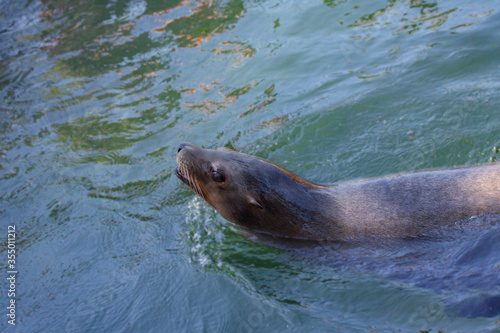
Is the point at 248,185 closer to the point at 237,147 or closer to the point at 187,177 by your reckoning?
the point at 187,177

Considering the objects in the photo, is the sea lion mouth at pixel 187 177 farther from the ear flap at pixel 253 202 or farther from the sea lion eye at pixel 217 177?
the ear flap at pixel 253 202

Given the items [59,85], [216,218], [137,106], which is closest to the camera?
[216,218]

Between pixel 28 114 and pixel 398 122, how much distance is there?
6.91 metres

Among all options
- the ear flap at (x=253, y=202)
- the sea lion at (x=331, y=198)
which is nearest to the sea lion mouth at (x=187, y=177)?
the sea lion at (x=331, y=198)

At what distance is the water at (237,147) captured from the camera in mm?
4305

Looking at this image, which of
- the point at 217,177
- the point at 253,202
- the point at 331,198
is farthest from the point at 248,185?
the point at 331,198

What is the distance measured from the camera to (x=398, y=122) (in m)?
6.51

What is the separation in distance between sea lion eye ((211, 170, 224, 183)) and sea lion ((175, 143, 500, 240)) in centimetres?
1

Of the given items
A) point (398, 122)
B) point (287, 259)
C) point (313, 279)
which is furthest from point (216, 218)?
point (398, 122)

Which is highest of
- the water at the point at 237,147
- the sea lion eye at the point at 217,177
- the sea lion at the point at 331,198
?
the sea lion eye at the point at 217,177

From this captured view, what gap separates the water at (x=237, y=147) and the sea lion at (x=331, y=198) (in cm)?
19

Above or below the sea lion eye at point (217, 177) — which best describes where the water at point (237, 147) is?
below

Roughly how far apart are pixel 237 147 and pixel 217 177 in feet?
6.76

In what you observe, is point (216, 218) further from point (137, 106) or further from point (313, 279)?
point (137, 106)
